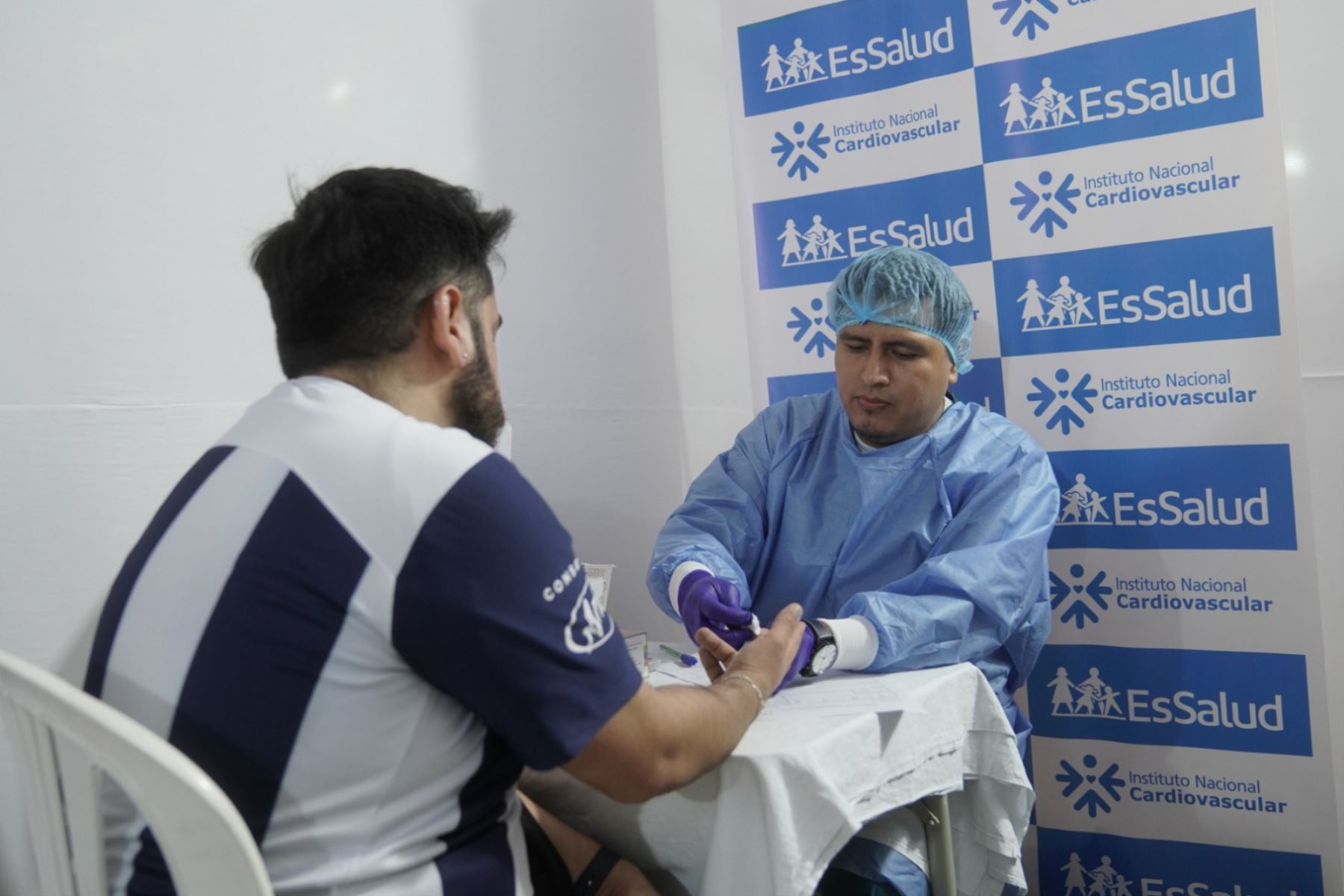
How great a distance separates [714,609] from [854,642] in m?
0.24

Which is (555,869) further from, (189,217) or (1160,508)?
(1160,508)

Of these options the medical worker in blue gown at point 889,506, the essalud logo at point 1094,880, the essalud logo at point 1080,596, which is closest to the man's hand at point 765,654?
the medical worker in blue gown at point 889,506

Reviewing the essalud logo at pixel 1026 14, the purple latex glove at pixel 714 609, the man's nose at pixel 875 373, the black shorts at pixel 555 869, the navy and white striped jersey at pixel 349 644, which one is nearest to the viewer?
the navy and white striped jersey at pixel 349 644

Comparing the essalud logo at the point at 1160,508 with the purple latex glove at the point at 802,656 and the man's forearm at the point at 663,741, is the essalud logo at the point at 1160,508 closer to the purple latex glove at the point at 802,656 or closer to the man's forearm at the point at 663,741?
the purple latex glove at the point at 802,656

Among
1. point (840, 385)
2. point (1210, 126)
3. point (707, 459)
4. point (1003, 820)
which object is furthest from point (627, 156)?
point (1003, 820)

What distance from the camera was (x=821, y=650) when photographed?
5.23 feet

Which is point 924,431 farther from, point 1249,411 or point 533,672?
point 533,672

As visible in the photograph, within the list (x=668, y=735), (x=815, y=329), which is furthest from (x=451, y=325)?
(x=815, y=329)

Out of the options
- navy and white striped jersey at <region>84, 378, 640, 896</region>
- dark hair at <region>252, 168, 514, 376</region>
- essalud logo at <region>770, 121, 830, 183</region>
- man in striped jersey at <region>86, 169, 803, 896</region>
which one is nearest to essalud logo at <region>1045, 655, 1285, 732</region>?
essalud logo at <region>770, 121, 830, 183</region>

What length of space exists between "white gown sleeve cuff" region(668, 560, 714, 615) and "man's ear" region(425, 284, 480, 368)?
2.66ft

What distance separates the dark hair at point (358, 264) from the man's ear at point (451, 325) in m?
0.01

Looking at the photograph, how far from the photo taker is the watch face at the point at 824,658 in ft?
5.22

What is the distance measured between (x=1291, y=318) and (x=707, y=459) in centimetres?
164

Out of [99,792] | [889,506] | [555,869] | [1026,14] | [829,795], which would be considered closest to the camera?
[99,792]
